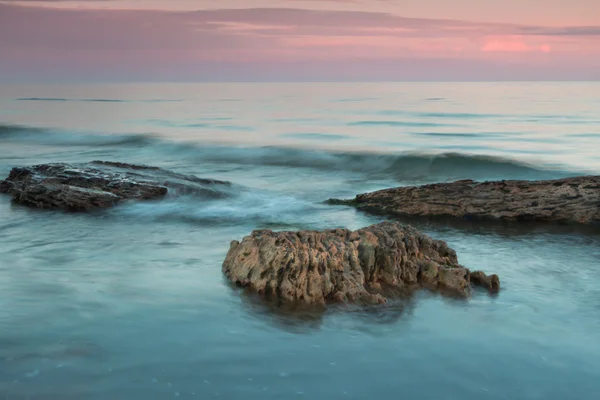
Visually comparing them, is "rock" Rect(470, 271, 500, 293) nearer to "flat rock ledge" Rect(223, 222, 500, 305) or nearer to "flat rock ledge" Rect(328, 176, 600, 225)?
"flat rock ledge" Rect(223, 222, 500, 305)

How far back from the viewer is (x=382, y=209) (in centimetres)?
991

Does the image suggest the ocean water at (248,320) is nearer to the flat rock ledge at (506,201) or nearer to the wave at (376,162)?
the flat rock ledge at (506,201)

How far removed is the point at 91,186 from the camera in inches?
410

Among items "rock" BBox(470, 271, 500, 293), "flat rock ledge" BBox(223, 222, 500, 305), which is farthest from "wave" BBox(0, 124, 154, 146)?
"rock" BBox(470, 271, 500, 293)

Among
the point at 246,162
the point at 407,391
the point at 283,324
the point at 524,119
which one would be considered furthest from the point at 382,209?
the point at 524,119

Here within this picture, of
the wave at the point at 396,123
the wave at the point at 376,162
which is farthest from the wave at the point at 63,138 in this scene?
the wave at the point at 396,123

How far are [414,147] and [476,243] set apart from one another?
16.1 m

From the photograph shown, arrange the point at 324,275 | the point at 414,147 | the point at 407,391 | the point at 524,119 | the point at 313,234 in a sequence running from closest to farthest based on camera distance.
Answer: the point at 407,391, the point at 324,275, the point at 313,234, the point at 414,147, the point at 524,119

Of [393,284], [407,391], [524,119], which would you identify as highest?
[524,119]

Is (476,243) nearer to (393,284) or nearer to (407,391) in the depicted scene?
(393,284)

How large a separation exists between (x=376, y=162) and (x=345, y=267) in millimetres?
14575

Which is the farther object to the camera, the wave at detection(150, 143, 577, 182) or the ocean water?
the wave at detection(150, 143, 577, 182)

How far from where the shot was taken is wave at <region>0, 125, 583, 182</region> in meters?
18.3

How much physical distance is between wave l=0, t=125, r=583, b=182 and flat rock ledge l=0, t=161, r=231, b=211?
24.5ft
